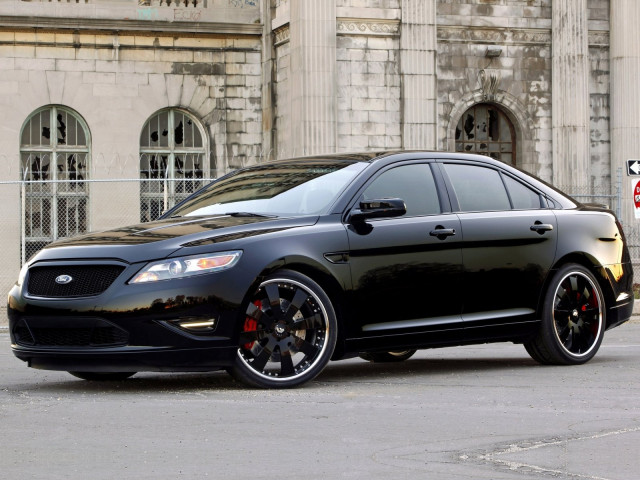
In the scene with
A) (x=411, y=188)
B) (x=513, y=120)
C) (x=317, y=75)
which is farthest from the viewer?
(x=513, y=120)

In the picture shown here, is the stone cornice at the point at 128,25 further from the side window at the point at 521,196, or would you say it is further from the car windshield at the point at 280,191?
the side window at the point at 521,196

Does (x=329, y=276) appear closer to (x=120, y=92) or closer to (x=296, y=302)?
(x=296, y=302)

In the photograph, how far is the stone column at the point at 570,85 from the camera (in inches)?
1071

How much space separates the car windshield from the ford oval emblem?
1.39m

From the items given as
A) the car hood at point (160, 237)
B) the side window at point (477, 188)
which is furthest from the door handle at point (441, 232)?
the car hood at point (160, 237)

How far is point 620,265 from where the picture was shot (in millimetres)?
11297

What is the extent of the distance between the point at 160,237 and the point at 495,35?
62.1 ft

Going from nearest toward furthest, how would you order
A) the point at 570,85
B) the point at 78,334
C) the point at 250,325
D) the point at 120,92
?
the point at 78,334, the point at 250,325, the point at 120,92, the point at 570,85

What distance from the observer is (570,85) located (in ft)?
89.5

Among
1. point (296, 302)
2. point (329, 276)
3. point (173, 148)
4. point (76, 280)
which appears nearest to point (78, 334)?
point (76, 280)

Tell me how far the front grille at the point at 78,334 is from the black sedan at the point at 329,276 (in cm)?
1

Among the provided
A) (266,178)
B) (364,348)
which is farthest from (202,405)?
(266,178)

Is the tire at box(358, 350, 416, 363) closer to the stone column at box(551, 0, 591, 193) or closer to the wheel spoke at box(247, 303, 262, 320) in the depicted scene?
the wheel spoke at box(247, 303, 262, 320)

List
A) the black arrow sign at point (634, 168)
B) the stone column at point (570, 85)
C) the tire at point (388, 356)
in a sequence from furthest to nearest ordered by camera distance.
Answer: the stone column at point (570, 85), the black arrow sign at point (634, 168), the tire at point (388, 356)
